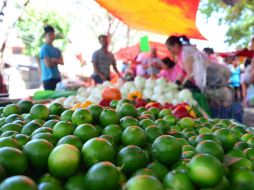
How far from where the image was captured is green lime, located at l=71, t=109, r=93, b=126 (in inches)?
68.0

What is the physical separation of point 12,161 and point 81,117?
23.1 inches

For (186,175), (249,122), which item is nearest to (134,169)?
(186,175)

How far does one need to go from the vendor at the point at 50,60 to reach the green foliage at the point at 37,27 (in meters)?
8.65

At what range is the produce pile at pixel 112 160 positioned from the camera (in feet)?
3.76

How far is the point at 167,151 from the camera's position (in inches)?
55.2

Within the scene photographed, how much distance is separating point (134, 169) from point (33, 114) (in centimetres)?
90

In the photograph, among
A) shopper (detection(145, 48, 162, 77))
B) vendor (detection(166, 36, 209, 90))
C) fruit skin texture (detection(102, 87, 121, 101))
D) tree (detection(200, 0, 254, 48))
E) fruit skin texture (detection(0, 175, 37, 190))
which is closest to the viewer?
fruit skin texture (detection(0, 175, 37, 190))

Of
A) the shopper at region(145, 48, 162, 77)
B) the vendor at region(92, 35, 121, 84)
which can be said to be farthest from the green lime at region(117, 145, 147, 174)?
the shopper at region(145, 48, 162, 77)

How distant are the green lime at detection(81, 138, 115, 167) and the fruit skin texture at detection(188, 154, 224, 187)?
1.08ft

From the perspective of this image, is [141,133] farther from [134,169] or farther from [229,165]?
[229,165]

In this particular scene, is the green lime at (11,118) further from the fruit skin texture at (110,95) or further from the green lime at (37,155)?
the fruit skin texture at (110,95)

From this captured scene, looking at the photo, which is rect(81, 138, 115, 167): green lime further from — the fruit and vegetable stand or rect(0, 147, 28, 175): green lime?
rect(0, 147, 28, 175): green lime

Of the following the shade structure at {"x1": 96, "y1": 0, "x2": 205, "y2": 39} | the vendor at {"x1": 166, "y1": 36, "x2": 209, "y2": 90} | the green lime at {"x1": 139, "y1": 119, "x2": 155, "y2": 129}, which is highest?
the shade structure at {"x1": 96, "y1": 0, "x2": 205, "y2": 39}

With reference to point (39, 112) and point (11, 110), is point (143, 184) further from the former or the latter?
point (11, 110)
